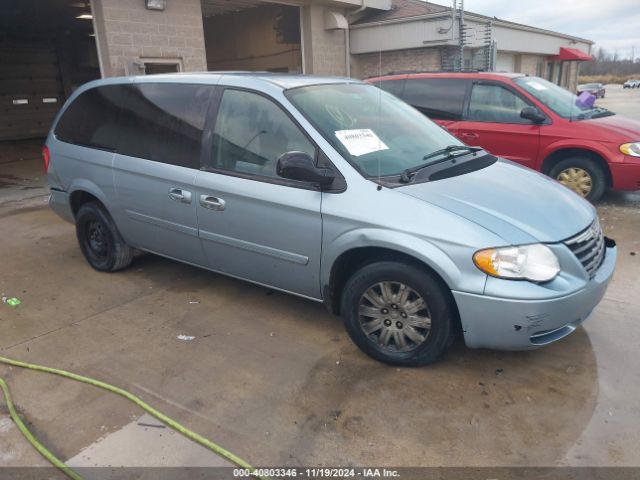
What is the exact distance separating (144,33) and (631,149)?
26.6 feet

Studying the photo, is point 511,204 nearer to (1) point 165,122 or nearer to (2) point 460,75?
(1) point 165,122

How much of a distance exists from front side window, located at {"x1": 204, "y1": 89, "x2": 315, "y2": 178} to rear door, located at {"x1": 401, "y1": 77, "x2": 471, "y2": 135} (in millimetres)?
4172

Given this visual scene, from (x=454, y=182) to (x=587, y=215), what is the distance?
0.88 metres

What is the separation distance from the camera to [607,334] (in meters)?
3.55

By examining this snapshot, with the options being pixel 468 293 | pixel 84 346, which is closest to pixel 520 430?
pixel 468 293

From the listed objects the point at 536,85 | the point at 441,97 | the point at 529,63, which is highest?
the point at 529,63

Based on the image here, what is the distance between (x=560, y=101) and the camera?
7.01m

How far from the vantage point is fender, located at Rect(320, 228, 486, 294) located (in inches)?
110

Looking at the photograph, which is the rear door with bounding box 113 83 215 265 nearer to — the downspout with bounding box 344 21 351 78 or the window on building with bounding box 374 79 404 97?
the window on building with bounding box 374 79 404 97

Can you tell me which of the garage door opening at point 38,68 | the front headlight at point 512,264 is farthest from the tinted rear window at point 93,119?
the garage door opening at point 38,68

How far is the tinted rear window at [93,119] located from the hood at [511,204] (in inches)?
110

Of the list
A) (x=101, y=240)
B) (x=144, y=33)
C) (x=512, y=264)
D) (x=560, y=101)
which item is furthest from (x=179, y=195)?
(x=144, y=33)

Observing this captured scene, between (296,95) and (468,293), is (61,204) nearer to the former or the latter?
(296,95)

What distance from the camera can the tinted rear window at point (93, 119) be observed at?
178 inches
